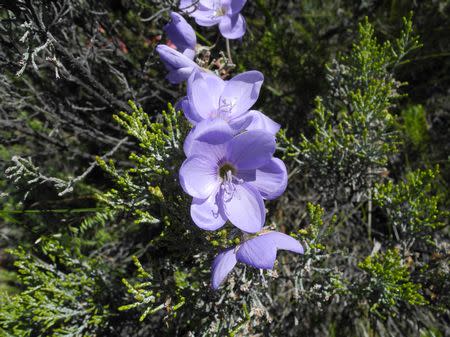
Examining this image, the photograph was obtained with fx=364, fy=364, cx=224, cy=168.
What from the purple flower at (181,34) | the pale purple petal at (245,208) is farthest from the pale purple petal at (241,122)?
the purple flower at (181,34)

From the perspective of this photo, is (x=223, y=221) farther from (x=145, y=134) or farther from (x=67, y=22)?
(x=67, y=22)

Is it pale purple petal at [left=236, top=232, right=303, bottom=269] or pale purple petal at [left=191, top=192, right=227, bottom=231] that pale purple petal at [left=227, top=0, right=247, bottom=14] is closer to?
pale purple petal at [left=191, top=192, right=227, bottom=231]

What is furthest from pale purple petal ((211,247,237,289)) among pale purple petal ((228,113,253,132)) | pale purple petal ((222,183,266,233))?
pale purple petal ((228,113,253,132))

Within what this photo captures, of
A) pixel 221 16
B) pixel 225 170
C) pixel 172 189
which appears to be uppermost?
pixel 221 16

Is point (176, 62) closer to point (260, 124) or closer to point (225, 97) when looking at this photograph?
point (225, 97)

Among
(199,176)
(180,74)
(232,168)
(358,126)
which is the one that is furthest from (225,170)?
(358,126)

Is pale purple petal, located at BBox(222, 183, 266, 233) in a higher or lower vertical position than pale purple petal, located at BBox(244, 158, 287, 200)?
lower

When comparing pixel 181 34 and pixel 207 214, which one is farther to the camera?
pixel 181 34
